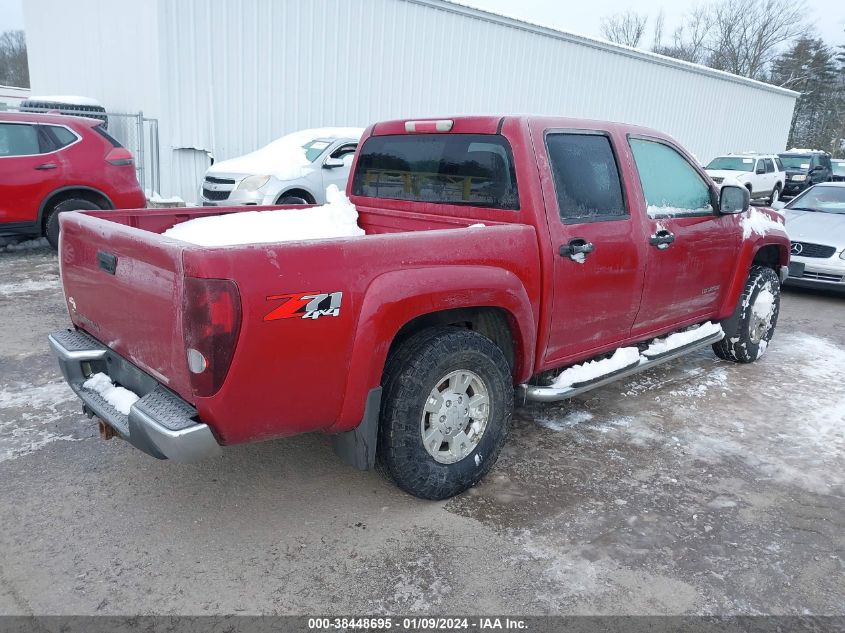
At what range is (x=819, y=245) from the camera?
331 inches

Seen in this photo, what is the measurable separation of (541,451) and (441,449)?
898mm

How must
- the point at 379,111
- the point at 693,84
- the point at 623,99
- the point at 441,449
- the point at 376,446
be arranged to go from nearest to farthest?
the point at 376,446 < the point at 441,449 < the point at 379,111 < the point at 623,99 < the point at 693,84

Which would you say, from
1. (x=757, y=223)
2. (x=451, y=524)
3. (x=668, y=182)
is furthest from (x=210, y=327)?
(x=757, y=223)

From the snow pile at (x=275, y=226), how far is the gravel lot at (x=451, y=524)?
3.92 ft

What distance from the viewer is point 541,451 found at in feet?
12.7

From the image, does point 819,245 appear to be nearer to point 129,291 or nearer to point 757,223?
point 757,223

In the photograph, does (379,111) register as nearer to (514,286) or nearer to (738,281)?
(738,281)

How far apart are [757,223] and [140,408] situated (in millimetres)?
4688

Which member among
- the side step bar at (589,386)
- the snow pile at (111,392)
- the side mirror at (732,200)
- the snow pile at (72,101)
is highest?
the snow pile at (72,101)

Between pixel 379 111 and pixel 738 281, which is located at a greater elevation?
pixel 379 111

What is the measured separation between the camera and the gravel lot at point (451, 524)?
260cm

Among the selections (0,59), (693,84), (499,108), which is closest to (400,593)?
(499,108)

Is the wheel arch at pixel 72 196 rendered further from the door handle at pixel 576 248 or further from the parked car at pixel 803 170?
the parked car at pixel 803 170

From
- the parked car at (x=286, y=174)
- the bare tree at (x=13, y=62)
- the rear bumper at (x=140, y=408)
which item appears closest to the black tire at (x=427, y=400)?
the rear bumper at (x=140, y=408)
